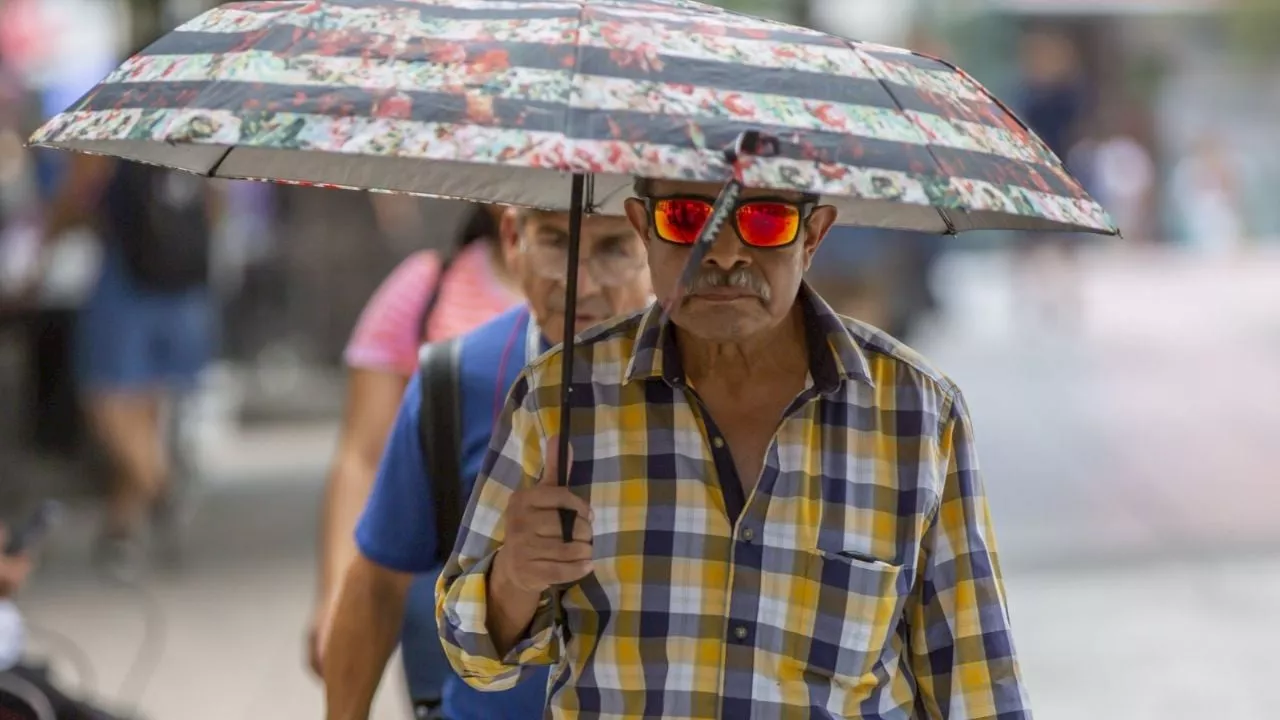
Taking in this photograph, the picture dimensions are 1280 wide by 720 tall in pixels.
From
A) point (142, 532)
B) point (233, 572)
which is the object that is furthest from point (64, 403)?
point (233, 572)

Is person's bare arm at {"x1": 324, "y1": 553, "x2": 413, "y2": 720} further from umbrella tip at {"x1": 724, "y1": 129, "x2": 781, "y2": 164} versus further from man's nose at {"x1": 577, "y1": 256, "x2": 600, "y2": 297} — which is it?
umbrella tip at {"x1": 724, "y1": 129, "x2": 781, "y2": 164}

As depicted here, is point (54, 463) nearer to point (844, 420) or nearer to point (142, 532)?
point (142, 532)

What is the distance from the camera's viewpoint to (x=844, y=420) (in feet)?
8.05

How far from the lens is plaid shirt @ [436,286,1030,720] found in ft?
7.82

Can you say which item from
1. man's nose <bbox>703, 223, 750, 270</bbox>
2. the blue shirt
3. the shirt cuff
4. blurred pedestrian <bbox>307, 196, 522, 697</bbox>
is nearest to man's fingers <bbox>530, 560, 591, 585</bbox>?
the shirt cuff

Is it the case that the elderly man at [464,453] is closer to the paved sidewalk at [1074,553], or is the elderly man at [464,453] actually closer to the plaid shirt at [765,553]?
the plaid shirt at [765,553]

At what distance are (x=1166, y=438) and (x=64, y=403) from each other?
6.22 meters

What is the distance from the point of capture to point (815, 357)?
2490 millimetres

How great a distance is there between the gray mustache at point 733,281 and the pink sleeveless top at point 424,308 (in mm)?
1490

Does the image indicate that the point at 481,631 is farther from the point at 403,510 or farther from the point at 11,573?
the point at 11,573

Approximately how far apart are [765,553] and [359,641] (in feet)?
2.99

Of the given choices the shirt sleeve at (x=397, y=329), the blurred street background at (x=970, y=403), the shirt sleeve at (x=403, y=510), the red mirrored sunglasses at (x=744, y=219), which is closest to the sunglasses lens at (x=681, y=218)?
the red mirrored sunglasses at (x=744, y=219)

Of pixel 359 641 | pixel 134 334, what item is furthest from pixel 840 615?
pixel 134 334

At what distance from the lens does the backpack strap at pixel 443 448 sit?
2.92m
